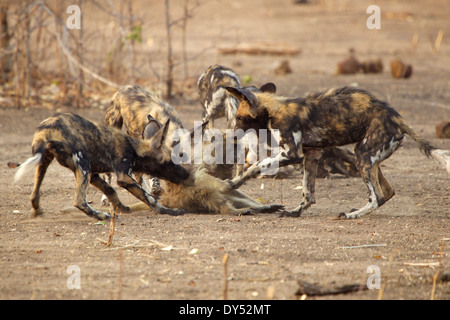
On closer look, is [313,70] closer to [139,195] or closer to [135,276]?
[139,195]

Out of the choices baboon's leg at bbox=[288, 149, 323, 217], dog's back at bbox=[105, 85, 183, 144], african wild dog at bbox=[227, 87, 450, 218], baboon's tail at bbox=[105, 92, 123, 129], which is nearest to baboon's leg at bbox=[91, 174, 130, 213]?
dog's back at bbox=[105, 85, 183, 144]

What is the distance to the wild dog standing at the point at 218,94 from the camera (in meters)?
7.15

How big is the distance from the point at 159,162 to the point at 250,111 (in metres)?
0.83

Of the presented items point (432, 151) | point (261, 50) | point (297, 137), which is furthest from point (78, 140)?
point (261, 50)

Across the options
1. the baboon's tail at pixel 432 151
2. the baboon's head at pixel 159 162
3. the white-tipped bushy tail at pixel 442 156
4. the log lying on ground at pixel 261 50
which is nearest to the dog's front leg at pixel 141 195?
the baboon's head at pixel 159 162

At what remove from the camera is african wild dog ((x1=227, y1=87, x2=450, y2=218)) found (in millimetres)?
5051

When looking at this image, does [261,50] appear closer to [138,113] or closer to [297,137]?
[138,113]

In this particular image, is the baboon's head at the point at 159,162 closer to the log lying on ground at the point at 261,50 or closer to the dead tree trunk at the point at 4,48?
the dead tree trunk at the point at 4,48

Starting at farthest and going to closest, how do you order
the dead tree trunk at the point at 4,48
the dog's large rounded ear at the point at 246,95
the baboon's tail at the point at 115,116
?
the dead tree trunk at the point at 4,48 < the baboon's tail at the point at 115,116 < the dog's large rounded ear at the point at 246,95

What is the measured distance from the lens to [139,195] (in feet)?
17.2

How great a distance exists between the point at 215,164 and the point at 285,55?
343 inches

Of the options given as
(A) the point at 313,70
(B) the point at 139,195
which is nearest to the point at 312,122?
(B) the point at 139,195

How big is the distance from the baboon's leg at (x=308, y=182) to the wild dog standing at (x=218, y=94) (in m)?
1.60

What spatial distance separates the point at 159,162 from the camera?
545cm
